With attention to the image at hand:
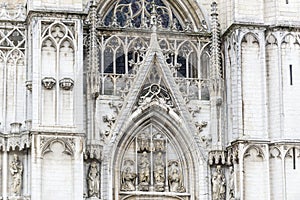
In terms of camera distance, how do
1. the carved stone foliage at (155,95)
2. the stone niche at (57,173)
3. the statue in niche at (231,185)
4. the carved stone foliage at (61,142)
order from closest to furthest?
1. the stone niche at (57,173)
2. the carved stone foliage at (61,142)
3. the statue in niche at (231,185)
4. the carved stone foliage at (155,95)

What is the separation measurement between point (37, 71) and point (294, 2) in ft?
18.7

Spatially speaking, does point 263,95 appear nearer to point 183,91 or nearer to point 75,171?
point 183,91

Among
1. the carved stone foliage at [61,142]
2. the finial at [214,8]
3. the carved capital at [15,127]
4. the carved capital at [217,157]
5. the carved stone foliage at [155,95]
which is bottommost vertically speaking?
the carved capital at [217,157]

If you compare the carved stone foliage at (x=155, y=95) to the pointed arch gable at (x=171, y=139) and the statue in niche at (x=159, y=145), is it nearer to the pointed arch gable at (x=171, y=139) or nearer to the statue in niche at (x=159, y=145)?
the pointed arch gable at (x=171, y=139)

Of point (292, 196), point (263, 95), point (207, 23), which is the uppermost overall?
point (207, 23)

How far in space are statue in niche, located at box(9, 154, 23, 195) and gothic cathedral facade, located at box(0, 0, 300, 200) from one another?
19mm

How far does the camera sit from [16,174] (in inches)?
845

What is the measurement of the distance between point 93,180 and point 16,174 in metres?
1.55

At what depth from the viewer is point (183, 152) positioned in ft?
75.2

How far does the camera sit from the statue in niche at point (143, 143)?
22.8 meters

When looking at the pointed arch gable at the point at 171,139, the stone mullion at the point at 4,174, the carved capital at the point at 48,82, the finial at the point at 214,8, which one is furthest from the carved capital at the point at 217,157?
the stone mullion at the point at 4,174

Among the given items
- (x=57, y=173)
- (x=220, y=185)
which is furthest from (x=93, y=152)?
(x=220, y=185)

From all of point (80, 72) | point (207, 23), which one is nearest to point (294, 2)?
point (207, 23)

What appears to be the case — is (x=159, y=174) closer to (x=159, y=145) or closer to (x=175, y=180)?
(x=175, y=180)
